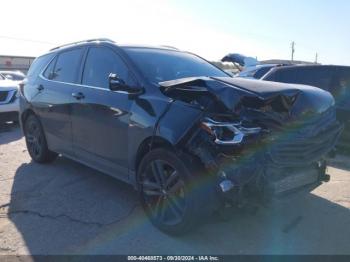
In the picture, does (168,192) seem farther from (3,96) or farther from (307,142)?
(3,96)

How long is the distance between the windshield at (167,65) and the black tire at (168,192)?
933mm

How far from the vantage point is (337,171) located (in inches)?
247

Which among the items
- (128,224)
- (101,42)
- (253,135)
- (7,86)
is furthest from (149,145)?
(7,86)

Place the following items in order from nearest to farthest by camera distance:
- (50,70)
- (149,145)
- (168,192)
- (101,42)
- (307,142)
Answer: (307,142)
(168,192)
(149,145)
(101,42)
(50,70)

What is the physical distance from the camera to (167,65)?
4773 mm

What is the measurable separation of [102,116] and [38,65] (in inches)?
101

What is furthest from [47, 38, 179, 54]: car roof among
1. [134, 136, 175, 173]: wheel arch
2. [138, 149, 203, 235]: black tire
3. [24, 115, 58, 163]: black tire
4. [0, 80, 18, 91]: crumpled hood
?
[0, 80, 18, 91]: crumpled hood

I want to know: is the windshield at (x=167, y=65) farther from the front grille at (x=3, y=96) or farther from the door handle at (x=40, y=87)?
the front grille at (x=3, y=96)

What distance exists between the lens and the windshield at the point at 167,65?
177 inches

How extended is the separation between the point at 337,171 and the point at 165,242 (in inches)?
143

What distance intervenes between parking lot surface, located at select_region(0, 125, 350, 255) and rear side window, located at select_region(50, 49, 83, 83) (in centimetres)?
146

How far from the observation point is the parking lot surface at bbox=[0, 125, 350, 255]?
3732 mm

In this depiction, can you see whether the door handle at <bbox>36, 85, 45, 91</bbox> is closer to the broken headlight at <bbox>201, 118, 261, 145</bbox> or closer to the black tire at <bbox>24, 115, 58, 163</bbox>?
the black tire at <bbox>24, 115, 58, 163</bbox>

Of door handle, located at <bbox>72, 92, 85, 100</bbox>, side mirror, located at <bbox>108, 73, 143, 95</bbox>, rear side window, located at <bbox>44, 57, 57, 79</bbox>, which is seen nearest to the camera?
side mirror, located at <bbox>108, 73, 143, 95</bbox>
